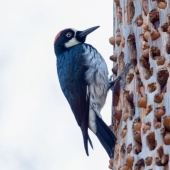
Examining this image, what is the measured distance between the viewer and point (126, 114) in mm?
3160

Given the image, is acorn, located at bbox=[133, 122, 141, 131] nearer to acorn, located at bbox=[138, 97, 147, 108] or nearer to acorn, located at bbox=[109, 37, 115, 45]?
acorn, located at bbox=[138, 97, 147, 108]

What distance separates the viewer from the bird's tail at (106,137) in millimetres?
3512

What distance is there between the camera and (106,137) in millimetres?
3559

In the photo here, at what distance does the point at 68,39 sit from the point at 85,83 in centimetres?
76

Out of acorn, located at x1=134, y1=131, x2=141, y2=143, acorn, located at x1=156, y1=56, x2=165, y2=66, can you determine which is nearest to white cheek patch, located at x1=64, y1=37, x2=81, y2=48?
acorn, located at x1=156, y1=56, x2=165, y2=66

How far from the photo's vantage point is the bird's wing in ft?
13.0

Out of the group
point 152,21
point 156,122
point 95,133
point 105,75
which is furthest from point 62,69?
point 156,122

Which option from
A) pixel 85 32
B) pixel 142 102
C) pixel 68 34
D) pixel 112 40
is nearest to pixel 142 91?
pixel 142 102

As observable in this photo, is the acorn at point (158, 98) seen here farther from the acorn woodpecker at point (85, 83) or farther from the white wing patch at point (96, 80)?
the white wing patch at point (96, 80)

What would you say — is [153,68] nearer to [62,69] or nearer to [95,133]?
[95,133]

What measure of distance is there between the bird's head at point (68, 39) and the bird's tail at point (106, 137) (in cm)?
125

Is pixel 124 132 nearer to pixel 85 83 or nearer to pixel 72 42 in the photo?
pixel 85 83

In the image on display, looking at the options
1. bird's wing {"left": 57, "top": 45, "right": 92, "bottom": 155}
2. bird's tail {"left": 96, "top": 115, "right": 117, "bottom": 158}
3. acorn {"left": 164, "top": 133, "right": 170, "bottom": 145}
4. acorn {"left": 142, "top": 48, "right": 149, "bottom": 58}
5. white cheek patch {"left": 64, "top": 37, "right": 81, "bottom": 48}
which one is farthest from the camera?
white cheek patch {"left": 64, "top": 37, "right": 81, "bottom": 48}

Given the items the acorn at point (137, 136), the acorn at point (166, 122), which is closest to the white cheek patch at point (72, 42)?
the acorn at point (137, 136)
